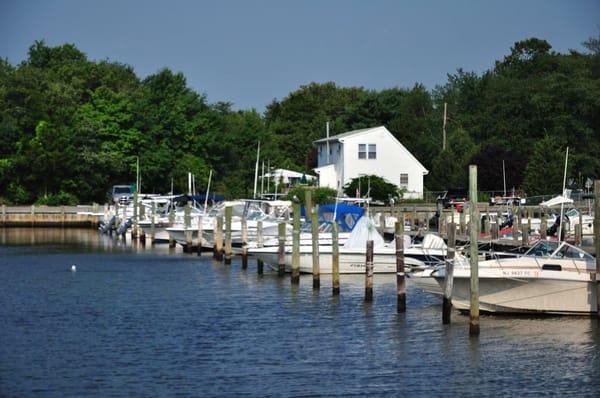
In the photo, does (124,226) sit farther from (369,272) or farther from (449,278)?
(449,278)

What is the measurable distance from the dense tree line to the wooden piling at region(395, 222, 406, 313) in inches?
1753

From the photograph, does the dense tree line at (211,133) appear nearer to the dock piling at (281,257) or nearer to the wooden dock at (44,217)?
the wooden dock at (44,217)

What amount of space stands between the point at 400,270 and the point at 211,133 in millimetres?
70147

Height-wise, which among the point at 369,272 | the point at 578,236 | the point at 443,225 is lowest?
the point at 369,272

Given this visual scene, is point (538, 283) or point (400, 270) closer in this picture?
point (538, 283)

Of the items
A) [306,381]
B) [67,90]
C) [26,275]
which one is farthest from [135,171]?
[306,381]

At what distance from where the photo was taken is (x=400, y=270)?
31.1 m

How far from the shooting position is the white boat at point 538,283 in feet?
100

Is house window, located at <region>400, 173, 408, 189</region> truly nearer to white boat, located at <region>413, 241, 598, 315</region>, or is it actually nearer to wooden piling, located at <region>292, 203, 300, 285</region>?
wooden piling, located at <region>292, 203, 300, 285</region>

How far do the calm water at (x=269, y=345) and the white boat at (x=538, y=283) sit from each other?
41 cm

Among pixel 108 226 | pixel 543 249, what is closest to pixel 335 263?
pixel 543 249

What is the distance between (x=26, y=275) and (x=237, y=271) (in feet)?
28.2

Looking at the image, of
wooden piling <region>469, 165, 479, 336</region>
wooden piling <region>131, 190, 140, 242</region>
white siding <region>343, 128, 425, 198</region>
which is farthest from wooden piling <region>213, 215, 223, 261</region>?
white siding <region>343, 128, 425, 198</region>

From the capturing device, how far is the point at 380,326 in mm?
31266
